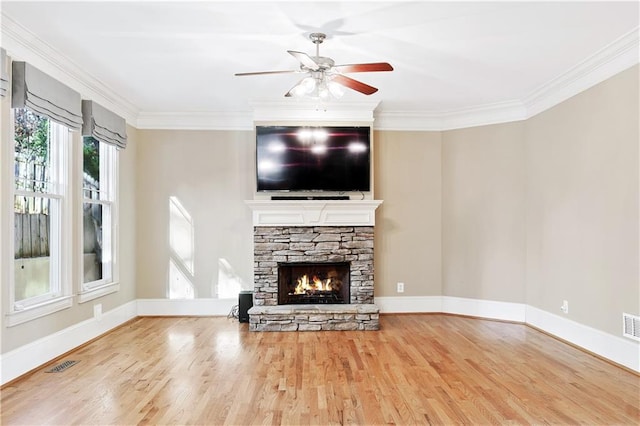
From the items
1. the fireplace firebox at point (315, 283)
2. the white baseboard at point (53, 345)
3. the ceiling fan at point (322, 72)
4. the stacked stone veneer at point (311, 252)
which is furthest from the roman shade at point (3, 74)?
the fireplace firebox at point (315, 283)

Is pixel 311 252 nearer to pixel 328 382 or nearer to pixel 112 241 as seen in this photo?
pixel 328 382

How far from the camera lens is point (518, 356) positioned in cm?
380

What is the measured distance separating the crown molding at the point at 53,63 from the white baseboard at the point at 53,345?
234cm

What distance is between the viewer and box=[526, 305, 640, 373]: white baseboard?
3411 mm

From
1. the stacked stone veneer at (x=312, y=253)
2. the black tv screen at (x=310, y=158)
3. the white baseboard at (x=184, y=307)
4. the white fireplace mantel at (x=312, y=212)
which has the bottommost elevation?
the white baseboard at (x=184, y=307)

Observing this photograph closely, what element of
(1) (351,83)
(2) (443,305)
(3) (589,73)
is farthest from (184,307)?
(3) (589,73)

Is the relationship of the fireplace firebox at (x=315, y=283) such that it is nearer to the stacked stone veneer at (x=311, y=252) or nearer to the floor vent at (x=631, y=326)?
the stacked stone veneer at (x=311, y=252)

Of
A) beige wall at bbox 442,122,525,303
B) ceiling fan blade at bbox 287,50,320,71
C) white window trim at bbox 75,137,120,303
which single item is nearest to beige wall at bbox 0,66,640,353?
beige wall at bbox 442,122,525,303

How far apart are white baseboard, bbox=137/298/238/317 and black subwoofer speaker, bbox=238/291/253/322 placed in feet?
1.47

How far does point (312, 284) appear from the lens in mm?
5305

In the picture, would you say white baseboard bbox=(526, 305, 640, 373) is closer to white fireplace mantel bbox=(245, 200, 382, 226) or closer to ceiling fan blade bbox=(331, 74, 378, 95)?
white fireplace mantel bbox=(245, 200, 382, 226)

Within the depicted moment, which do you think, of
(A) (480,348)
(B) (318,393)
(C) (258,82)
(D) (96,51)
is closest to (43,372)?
(B) (318,393)

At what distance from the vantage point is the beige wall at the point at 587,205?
3.47 m

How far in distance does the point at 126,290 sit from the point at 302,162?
275 centimetres
